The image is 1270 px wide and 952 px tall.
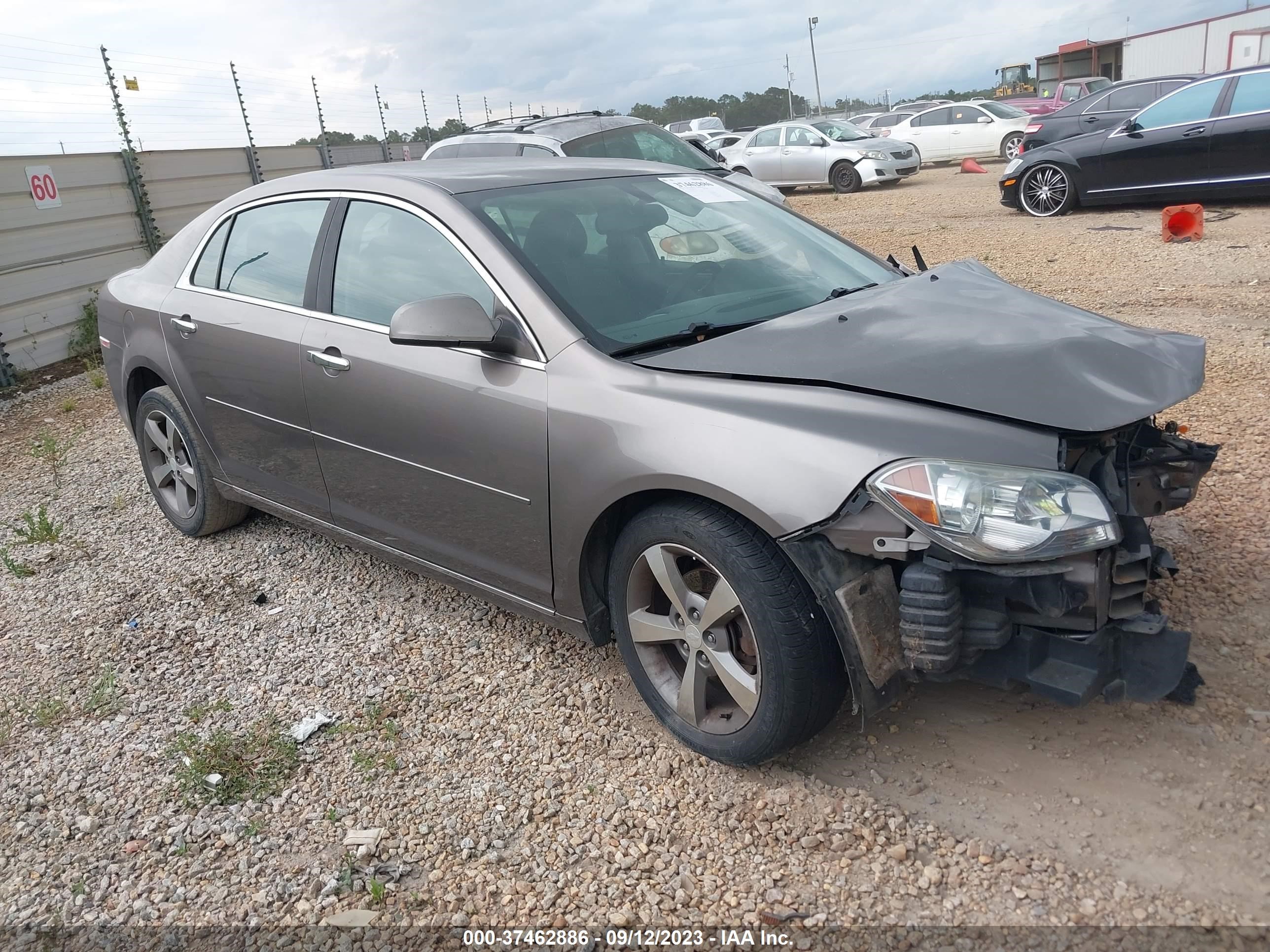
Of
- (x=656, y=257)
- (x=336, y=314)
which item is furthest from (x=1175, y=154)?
(x=336, y=314)

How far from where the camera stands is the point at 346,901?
2.56 meters

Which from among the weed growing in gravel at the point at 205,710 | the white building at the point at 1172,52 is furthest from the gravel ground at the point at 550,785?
the white building at the point at 1172,52

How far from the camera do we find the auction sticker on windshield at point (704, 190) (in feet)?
12.7

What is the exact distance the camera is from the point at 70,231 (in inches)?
423

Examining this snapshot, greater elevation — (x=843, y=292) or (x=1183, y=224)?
(x=843, y=292)

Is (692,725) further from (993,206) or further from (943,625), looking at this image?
(993,206)

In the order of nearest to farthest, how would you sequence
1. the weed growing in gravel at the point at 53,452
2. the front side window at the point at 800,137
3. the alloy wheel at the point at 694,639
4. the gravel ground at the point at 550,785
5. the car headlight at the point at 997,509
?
the car headlight at the point at 997,509 → the gravel ground at the point at 550,785 → the alloy wheel at the point at 694,639 → the weed growing in gravel at the point at 53,452 → the front side window at the point at 800,137

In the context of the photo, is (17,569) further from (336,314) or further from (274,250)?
(336,314)

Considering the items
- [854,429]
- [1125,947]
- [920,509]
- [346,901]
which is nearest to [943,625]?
[920,509]

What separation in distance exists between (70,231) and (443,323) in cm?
987

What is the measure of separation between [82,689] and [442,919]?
2087 millimetres

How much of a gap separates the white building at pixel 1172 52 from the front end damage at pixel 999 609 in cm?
3149

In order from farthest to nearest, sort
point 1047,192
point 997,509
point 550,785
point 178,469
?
point 1047,192 → point 178,469 → point 550,785 → point 997,509

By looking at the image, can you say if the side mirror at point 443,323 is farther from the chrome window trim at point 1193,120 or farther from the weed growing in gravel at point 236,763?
the chrome window trim at point 1193,120
